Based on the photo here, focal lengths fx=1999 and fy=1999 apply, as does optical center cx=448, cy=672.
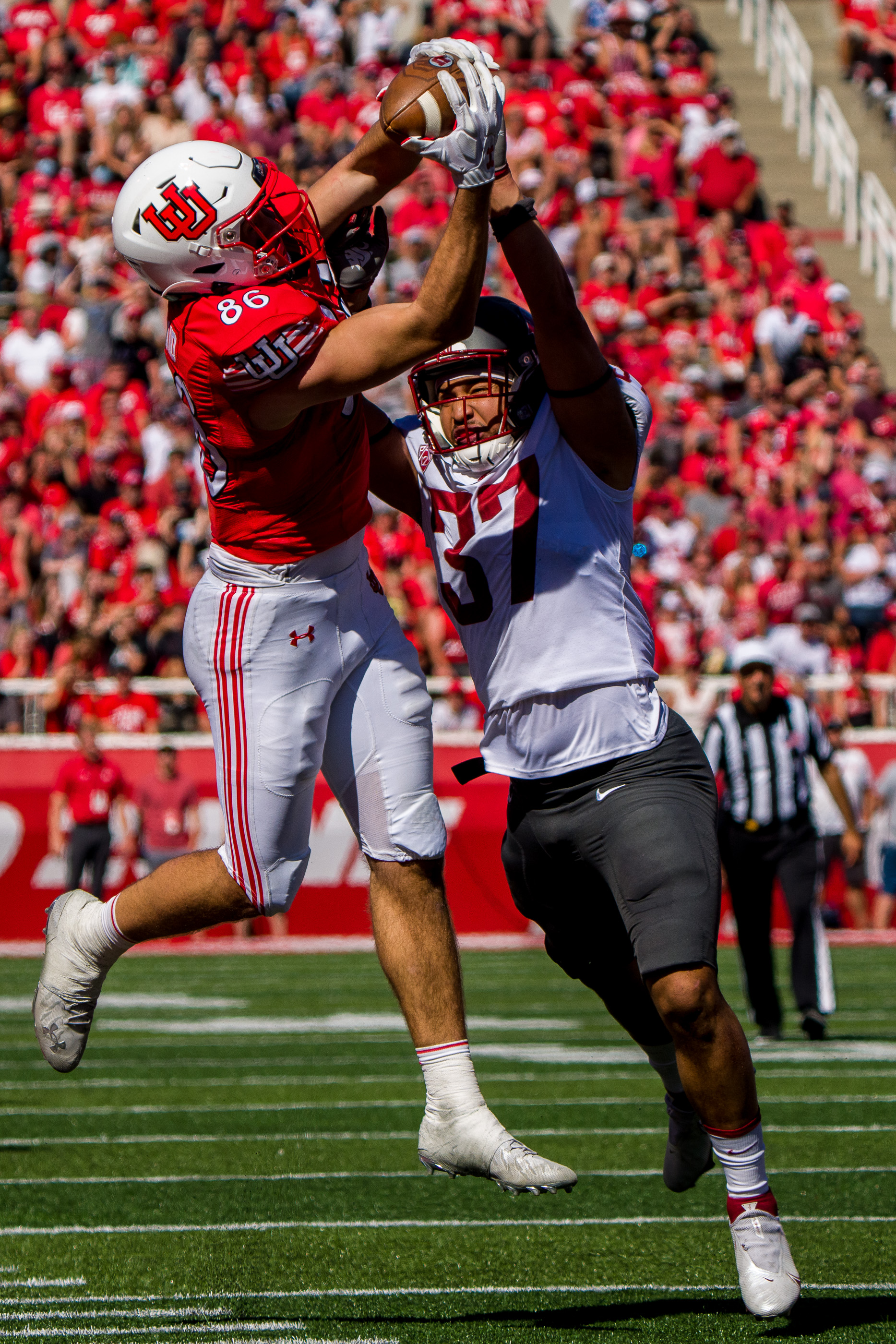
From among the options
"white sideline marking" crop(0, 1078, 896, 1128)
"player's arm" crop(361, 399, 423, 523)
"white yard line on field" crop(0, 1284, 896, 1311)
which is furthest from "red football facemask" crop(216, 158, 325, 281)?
"white sideline marking" crop(0, 1078, 896, 1128)

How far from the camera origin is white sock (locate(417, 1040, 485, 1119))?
13.5 feet

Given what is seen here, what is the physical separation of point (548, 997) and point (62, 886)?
4.25 m

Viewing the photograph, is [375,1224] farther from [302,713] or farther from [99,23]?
[99,23]

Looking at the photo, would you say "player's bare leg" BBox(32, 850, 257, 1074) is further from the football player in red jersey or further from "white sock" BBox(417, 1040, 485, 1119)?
"white sock" BBox(417, 1040, 485, 1119)

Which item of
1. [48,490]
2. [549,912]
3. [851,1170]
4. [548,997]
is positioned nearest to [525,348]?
[549,912]

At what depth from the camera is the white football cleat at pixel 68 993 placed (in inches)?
178

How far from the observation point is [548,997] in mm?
10688

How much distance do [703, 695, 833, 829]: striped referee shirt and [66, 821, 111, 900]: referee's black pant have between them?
15.8 feet

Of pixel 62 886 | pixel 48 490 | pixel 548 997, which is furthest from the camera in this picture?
pixel 48 490

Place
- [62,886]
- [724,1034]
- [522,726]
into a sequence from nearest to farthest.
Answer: [724,1034]
[522,726]
[62,886]

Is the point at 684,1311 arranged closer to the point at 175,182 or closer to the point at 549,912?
the point at 549,912

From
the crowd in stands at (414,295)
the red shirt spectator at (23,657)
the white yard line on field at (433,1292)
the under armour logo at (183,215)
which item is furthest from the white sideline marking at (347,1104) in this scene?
the red shirt spectator at (23,657)

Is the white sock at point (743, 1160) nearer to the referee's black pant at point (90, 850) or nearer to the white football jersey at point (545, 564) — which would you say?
the white football jersey at point (545, 564)

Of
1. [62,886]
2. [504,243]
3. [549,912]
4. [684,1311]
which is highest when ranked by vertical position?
[504,243]
